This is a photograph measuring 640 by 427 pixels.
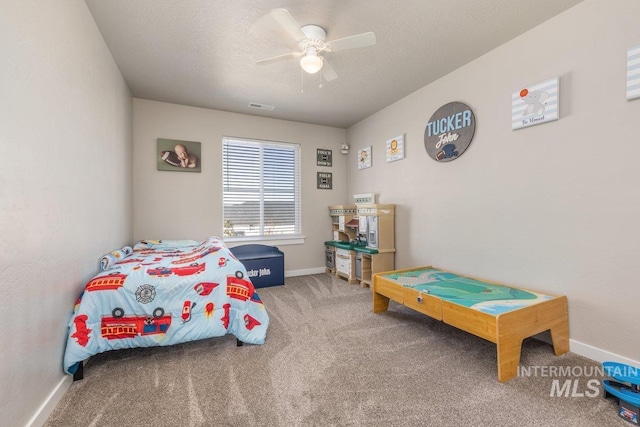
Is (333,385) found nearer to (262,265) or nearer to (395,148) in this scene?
(262,265)

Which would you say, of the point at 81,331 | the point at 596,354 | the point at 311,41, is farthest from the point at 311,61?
the point at 596,354

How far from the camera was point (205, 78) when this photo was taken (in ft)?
10.4

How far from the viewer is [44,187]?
1.50 m

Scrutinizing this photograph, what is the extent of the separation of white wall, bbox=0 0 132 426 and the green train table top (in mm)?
2553

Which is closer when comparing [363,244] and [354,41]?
[354,41]

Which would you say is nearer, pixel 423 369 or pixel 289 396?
pixel 289 396

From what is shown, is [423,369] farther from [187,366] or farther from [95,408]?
[95,408]

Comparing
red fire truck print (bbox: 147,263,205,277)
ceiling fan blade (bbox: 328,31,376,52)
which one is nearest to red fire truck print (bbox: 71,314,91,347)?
red fire truck print (bbox: 147,263,205,277)

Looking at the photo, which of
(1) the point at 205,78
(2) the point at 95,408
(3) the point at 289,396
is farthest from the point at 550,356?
(1) the point at 205,78

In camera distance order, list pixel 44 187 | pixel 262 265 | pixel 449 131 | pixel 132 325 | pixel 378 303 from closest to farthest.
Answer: pixel 44 187 → pixel 132 325 → pixel 378 303 → pixel 449 131 → pixel 262 265

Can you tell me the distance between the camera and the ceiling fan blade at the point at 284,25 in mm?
1833

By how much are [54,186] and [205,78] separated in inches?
82.8

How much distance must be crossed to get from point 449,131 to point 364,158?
5.36 feet

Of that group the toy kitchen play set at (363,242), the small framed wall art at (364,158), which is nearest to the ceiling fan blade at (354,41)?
→ the toy kitchen play set at (363,242)
